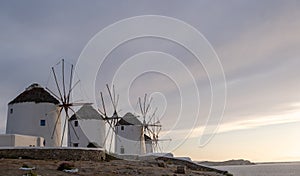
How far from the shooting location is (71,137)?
49.1 meters

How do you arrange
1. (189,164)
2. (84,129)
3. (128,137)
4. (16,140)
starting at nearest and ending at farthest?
1. (16,140)
2. (189,164)
3. (84,129)
4. (128,137)

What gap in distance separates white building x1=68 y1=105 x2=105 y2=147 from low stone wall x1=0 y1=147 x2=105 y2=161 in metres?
11.6

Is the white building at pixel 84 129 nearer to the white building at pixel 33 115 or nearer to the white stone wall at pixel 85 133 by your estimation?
A: the white stone wall at pixel 85 133

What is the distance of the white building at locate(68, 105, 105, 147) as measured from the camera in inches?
1912

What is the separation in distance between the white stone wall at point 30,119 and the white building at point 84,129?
26.6 ft

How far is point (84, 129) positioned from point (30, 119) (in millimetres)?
10449

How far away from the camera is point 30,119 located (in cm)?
3894

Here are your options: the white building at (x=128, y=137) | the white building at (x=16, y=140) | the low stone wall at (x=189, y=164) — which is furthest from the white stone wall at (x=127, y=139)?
the white building at (x=16, y=140)

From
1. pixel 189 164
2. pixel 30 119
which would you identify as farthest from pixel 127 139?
pixel 30 119

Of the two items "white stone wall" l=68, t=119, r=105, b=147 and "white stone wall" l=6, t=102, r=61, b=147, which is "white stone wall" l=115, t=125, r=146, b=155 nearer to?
"white stone wall" l=68, t=119, r=105, b=147

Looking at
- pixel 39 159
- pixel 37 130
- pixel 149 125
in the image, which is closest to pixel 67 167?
pixel 39 159

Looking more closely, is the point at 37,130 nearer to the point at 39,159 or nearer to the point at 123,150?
the point at 39,159

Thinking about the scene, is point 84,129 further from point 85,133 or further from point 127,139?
point 127,139

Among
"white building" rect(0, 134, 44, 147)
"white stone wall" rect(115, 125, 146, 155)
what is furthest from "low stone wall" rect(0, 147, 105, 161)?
"white stone wall" rect(115, 125, 146, 155)
